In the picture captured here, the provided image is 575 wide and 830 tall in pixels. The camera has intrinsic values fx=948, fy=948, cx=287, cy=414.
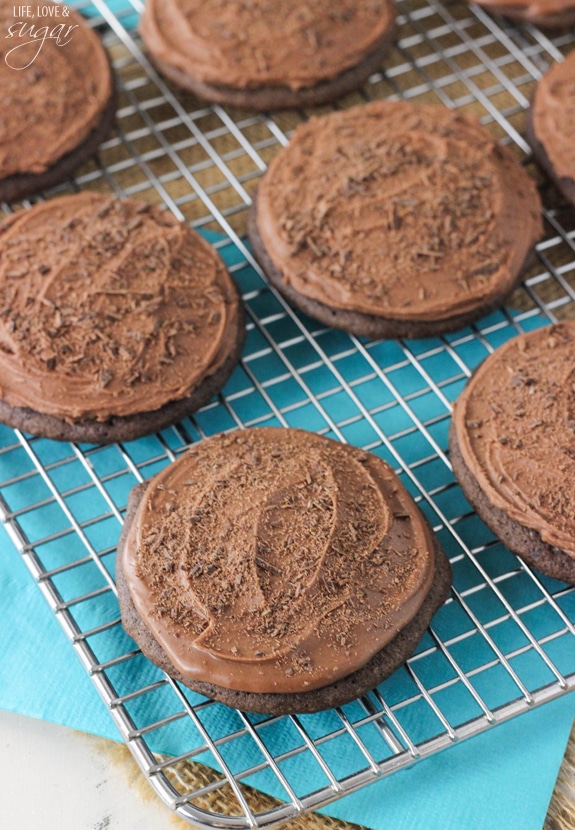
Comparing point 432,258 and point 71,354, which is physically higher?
point 71,354

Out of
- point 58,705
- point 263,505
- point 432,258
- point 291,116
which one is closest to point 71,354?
point 263,505

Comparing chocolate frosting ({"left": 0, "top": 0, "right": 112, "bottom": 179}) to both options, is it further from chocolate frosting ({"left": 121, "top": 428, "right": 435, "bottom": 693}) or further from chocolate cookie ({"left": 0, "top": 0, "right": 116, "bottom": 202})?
chocolate frosting ({"left": 121, "top": 428, "right": 435, "bottom": 693})

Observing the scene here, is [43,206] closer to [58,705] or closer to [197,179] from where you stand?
[197,179]

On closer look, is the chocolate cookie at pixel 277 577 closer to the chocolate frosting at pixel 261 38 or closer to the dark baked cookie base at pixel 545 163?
the dark baked cookie base at pixel 545 163

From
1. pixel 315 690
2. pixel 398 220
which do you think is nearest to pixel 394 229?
pixel 398 220

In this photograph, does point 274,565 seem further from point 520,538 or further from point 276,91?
point 276,91

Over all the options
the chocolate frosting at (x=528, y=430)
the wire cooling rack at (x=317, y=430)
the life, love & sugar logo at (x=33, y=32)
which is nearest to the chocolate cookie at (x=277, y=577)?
the wire cooling rack at (x=317, y=430)
